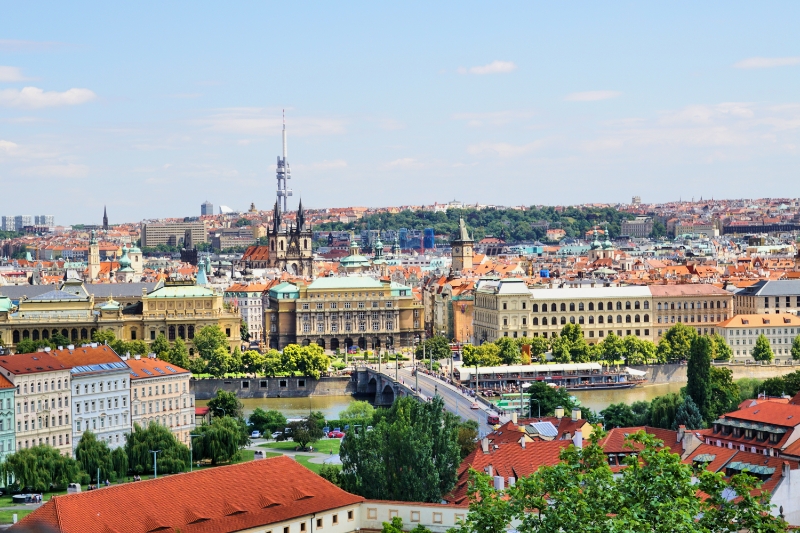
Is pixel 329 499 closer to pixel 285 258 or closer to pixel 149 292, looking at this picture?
pixel 149 292

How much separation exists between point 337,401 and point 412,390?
8965 mm

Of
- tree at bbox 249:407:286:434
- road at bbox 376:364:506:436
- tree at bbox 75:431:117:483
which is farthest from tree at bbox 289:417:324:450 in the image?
tree at bbox 75:431:117:483

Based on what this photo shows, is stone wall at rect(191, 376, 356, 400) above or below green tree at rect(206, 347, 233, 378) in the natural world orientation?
below

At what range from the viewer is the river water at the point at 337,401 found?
78.1 meters

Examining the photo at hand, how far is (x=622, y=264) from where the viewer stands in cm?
15562

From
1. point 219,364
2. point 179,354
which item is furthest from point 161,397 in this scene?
point 179,354

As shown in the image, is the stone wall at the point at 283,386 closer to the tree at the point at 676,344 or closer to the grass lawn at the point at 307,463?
the tree at the point at 676,344

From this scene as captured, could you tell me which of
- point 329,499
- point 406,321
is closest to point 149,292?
point 406,321

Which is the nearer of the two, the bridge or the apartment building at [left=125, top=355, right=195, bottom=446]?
the apartment building at [left=125, top=355, right=195, bottom=446]

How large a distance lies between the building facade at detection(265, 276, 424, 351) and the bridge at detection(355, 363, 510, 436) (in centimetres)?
1293

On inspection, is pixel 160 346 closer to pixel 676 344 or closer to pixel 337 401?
pixel 337 401

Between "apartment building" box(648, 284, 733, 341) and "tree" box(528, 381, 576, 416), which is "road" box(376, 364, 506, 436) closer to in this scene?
"tree" box(528, 381, 576, 416)

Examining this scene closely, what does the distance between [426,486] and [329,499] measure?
17.7 feet

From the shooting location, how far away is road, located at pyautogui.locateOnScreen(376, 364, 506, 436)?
6469 centimetres
